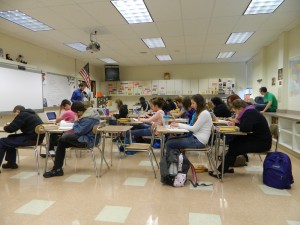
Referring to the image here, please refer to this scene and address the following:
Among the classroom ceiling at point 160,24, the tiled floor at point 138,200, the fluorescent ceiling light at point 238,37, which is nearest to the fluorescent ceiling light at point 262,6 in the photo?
the classroom ceiling at point 160,24

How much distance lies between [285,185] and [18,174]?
3926 mm

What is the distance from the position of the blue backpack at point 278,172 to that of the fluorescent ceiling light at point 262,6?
2.75 m

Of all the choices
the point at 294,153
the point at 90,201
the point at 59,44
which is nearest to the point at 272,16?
the point at 294,153

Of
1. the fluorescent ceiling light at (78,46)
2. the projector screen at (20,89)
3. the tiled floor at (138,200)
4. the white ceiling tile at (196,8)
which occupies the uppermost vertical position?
the white ceiling tile at (196,8)

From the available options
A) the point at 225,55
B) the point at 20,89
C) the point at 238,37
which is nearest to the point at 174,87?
the point at 225,55

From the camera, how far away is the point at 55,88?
24.8 feet

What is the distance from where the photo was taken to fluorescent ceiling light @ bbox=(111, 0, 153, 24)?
3937mm

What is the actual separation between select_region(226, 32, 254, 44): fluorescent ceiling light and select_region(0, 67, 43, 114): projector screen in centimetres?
568

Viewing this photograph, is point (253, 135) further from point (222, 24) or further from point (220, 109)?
point (222, 24)

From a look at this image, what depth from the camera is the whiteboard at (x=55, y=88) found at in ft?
23.4

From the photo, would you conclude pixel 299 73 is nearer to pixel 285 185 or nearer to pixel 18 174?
pixel 285 185

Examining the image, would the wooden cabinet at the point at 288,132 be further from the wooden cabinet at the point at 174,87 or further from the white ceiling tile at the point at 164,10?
the wooden cabinet at the point at 174,87

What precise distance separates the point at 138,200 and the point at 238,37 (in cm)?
547

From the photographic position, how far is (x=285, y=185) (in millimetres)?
2889
